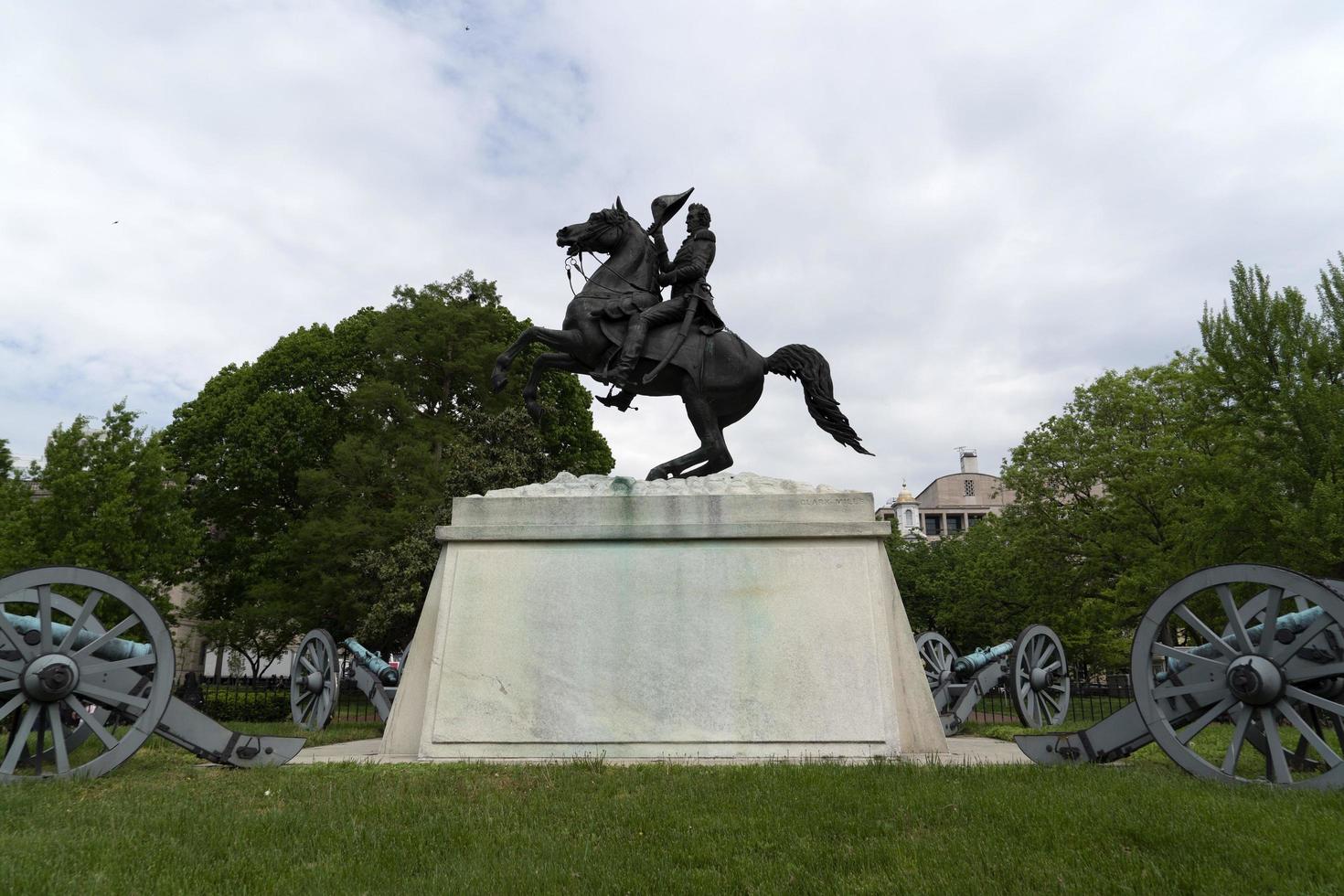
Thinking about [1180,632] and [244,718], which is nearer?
[244,718]

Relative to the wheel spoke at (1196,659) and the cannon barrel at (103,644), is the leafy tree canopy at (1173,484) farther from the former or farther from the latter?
the cannon barrel at (103,644)

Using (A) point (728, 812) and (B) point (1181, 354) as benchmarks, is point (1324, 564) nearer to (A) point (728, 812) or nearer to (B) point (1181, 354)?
(A) point (728, 812)

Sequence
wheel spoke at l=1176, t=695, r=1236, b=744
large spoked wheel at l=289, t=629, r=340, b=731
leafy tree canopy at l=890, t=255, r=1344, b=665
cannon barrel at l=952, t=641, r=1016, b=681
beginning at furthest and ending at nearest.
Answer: leafy tree canopy at l=890, t=255, r=1344, b=665 < large spoked wheel at l=289, t=629, r=340, b=731 < cannon barrel at l=952, t=641, r=1016, b=681 < wheel spoke at l=1176, t=695, r=1236, b=744

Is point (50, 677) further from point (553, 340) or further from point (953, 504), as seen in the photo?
point (953, 504)

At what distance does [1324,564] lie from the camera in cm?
1587

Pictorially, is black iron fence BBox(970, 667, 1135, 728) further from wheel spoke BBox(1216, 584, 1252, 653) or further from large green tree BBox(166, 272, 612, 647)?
large green tree BBox(166, 272, 612, 647)

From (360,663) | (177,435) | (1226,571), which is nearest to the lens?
(1226,571)

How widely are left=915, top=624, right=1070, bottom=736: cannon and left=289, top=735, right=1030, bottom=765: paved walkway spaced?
2.78 meters

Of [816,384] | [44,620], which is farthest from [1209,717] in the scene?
[44,620]

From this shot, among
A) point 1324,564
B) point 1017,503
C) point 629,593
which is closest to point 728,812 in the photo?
point 629,593

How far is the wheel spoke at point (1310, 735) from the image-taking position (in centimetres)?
606

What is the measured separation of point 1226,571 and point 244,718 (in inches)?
742

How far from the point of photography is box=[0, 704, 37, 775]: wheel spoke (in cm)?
677

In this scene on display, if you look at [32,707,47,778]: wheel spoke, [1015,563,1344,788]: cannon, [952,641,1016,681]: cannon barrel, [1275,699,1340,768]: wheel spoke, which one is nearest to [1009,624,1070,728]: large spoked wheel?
[952,641,1016,681]: cannon barrel
